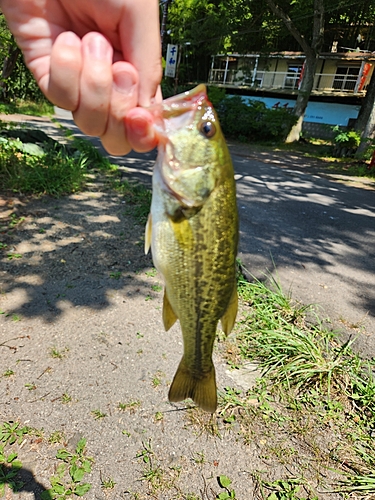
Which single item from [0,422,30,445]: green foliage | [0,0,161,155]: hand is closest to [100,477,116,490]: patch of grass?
[0,422,30,445]: green foliage

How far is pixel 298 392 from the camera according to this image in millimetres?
3328

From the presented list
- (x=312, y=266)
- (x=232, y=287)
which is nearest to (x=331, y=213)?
(x=312, y=266)

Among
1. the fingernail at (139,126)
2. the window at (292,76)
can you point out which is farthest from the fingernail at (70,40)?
the window at (292,76)

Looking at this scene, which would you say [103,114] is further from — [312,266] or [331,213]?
[331,213]

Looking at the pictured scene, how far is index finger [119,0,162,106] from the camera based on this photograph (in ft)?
4.23

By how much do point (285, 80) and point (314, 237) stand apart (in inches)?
1104

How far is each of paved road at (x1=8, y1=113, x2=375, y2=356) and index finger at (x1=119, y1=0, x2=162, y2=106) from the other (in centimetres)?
360

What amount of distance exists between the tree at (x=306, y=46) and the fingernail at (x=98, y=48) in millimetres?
17584

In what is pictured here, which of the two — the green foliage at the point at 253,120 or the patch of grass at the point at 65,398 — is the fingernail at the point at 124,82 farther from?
the green foliage at the point at 253,120

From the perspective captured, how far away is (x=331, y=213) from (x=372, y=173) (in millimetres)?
6633

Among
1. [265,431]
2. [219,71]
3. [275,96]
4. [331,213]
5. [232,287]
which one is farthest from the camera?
[219,71]

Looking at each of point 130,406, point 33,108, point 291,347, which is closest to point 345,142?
point 291,347

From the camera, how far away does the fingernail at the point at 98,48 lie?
125 cm

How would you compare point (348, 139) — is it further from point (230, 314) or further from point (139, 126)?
point (139, 126)
